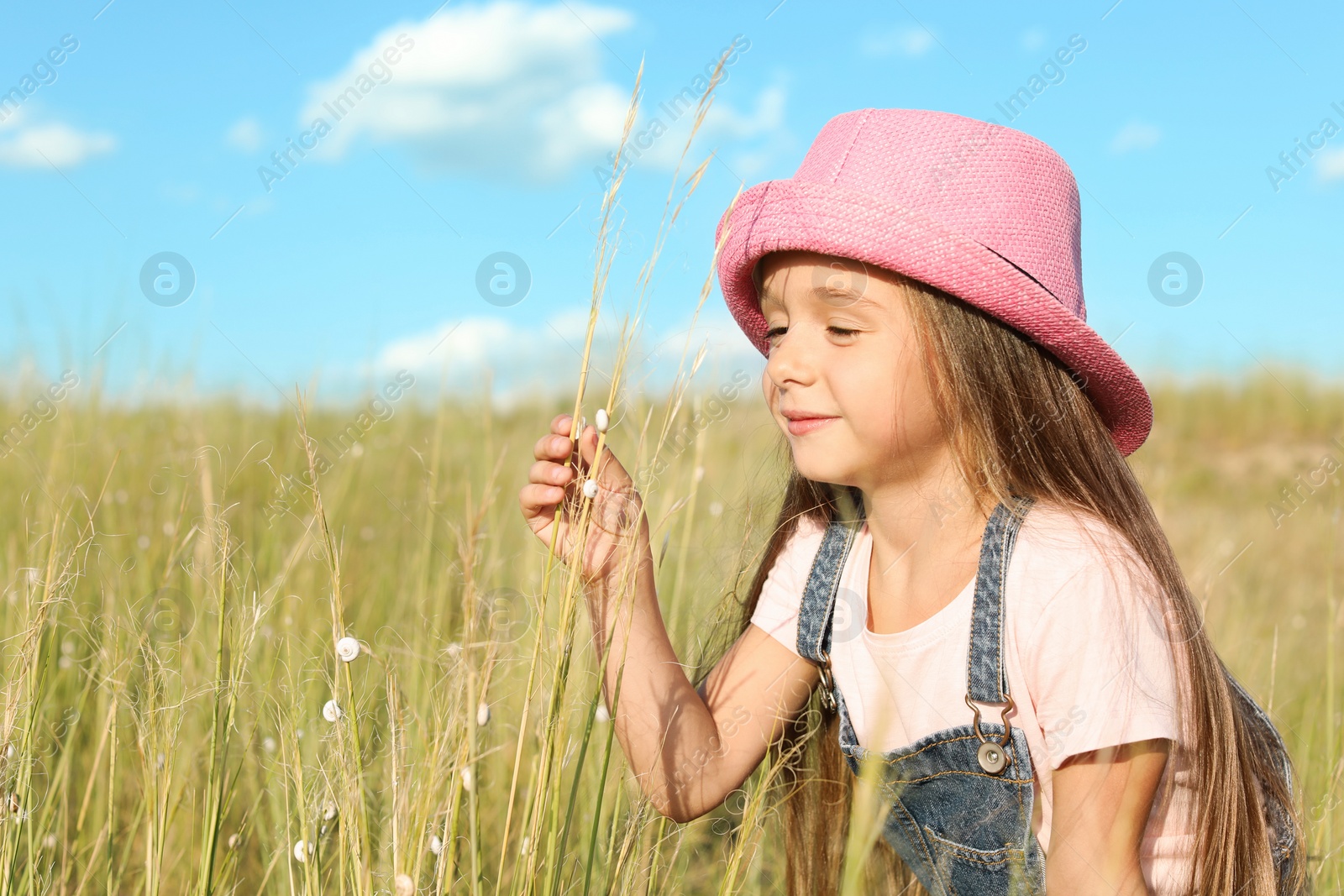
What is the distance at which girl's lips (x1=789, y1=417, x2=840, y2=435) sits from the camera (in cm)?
150

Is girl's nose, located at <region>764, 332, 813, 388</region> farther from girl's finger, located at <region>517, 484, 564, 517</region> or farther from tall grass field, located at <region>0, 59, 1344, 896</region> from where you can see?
girl's finger, located at <region>517, 484, 564, 517</region>

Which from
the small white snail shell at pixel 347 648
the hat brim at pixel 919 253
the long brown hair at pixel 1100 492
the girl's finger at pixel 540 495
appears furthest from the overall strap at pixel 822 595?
the small white snail shell at pixel 347 648

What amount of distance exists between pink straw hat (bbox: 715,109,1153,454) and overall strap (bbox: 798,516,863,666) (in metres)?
0.53

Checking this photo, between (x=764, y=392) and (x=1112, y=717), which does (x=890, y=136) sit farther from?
(x=1112, y=717)

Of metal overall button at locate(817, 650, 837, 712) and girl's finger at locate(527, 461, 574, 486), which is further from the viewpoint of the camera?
metal overall button at locate(817, 650, 837, 712)

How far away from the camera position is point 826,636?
1788 millimetres

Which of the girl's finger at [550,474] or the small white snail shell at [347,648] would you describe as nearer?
the small white snail shell at [347,648]

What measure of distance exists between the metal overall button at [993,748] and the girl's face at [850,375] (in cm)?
42

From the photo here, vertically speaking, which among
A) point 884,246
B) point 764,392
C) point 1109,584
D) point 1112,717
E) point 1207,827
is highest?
point 884,246

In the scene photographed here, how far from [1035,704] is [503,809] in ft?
3.69

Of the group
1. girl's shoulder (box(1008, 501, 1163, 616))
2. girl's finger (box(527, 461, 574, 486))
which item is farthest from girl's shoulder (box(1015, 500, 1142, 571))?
girl's finger (box(527, 461, 574, 486))

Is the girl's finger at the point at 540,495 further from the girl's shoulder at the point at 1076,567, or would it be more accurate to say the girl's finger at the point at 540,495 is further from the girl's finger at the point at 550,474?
the girl's shoulder at the point at 1076,567

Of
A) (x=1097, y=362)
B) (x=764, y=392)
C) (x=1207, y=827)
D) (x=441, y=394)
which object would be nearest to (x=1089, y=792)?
(x=1207, y=827)

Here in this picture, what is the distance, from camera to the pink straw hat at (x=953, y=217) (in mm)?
1431
